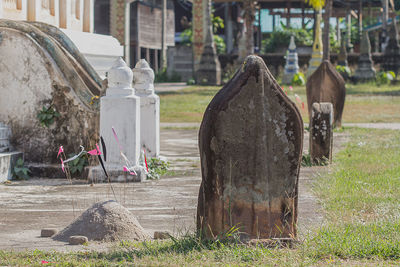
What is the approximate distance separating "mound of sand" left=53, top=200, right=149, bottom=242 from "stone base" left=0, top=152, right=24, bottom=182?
9.82 feet

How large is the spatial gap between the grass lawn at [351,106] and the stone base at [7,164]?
920 cm

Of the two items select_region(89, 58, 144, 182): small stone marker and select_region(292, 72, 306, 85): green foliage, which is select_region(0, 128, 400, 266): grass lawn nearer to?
select_region(89, 58, 144, 182): small stone marker

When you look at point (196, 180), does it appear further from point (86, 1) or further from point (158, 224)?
point (86, 1)

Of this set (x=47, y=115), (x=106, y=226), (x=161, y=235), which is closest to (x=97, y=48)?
(x=47, y=115)

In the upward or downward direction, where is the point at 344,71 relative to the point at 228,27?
downward

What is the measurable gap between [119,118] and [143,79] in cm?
121

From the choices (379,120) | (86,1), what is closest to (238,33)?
(379,120)

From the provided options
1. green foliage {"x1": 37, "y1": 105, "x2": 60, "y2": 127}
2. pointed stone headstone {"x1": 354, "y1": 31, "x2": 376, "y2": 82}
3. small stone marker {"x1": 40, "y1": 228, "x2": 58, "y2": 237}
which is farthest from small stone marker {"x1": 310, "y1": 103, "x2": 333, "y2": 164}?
pointed stone headstone {"x1": 354, "y1": 31, "x2": 376, "y2": 82}

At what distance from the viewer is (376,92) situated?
27109 millimetres

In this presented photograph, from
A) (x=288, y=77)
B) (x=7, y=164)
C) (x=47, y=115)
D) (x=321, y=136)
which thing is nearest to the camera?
(x=7, y=164)

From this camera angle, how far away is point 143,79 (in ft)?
29.7

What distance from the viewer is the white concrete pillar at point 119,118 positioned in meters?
7.98

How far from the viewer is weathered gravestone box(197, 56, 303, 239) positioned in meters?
4.67

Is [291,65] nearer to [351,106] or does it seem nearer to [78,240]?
[351,106]
